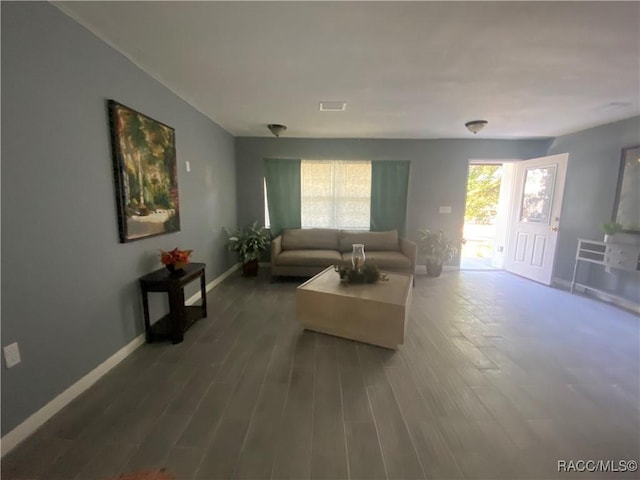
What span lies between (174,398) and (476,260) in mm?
6129

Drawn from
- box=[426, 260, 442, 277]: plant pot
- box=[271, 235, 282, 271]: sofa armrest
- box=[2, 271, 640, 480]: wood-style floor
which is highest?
box=[271, 235, 282, 271]: sofa armrest

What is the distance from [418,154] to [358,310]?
3.55m

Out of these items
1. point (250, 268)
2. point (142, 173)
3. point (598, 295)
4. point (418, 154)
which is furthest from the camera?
point (418, 154)

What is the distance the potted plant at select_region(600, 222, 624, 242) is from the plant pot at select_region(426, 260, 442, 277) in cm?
203

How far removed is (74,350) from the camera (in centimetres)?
172

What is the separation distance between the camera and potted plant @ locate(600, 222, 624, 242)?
324 centimetres

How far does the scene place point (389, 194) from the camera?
4820 millimetres

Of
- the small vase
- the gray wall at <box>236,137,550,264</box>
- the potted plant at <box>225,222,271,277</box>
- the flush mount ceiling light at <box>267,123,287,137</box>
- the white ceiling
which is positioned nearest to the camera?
the white ceiling

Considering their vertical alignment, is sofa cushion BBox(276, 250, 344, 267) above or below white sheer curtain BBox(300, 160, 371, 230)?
below

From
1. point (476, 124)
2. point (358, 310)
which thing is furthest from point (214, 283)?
point (476, 124)

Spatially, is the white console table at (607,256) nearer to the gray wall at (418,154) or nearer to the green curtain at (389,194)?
the gray wall at (418,154)

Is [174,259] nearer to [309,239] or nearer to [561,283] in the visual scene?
[309,239]

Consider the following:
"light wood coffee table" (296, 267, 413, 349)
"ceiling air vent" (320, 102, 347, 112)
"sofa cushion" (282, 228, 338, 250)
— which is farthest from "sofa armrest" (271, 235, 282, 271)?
"ceiling air vent" (320, 102, 347, 112)

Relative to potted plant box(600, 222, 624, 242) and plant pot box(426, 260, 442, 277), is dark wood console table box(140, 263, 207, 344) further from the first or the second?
potted plant box(600, 222, 624, 242)
